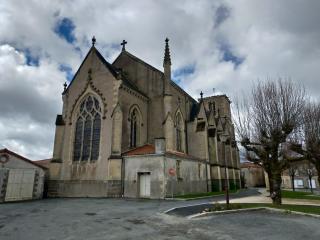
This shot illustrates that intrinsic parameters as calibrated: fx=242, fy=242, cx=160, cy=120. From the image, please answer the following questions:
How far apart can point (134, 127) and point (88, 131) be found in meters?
4.47

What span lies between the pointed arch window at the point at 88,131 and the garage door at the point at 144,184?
188 inches

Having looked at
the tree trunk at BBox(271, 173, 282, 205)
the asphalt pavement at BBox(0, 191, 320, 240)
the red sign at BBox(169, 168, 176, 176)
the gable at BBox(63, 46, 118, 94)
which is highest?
the gable at BBox(63, 46, 118, 94)

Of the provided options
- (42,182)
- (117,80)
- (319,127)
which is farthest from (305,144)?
(42,182)

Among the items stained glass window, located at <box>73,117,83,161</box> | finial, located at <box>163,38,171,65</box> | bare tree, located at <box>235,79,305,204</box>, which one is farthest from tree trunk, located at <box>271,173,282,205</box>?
stained glass window, located at <box>73,117,83,161</box>

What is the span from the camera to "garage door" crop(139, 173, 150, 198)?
19.3 metres

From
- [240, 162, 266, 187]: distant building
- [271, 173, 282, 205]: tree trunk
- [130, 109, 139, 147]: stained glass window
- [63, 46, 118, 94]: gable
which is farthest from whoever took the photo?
[240, 162, 266, 187]: distant building

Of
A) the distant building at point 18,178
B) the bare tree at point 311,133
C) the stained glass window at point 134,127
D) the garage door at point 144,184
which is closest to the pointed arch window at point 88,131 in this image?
the stained glass window at point 134,127

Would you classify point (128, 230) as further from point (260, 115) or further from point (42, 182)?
point (42, 182)

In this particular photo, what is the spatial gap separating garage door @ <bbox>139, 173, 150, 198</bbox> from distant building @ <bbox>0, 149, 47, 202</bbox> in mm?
8812

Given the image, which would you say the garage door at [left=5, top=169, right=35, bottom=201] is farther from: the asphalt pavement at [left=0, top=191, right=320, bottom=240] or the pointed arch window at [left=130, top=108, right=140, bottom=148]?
the asphalt pavement at [left=0, top=191, right=320, bottom=240]

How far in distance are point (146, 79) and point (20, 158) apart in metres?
14.8

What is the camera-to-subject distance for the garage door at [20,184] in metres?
18.3

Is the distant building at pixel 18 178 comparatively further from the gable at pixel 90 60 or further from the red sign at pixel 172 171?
the red sign at pixel 172 171

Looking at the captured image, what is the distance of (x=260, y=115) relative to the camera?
15508 mm
